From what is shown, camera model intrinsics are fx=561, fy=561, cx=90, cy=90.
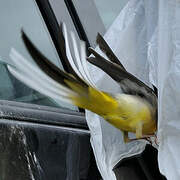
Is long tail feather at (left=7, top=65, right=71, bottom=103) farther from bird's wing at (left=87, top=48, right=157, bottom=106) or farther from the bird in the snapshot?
bird's wing at (left=87, top=48, right=157, bottom=106)

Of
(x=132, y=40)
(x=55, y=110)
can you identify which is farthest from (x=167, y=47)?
(x=55, y=110)

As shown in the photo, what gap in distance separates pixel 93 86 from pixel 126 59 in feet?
0.70

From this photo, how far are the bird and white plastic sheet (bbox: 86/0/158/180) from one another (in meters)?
0.06

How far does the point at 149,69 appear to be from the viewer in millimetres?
1244

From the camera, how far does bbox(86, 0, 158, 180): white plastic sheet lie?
4.06ft

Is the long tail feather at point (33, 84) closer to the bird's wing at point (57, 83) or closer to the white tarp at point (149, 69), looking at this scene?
the bird's wing at point (57, 83)

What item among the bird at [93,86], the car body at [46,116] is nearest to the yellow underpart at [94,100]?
the bird at [93,86]

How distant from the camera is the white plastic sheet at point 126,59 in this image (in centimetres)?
124

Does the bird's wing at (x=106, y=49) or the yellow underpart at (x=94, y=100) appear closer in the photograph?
the yellow underpart at (x=94, y=100)

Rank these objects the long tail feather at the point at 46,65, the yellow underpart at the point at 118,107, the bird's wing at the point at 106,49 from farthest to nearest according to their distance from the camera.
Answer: the bird's wing at the point at 106,49
the yellow underpart at the point at 118,107
the long tail feather at the point at 46,65

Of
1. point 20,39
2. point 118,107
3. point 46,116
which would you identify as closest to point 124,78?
point 118,107

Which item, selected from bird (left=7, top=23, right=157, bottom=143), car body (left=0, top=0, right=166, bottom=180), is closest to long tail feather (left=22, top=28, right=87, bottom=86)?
bird (left=7, top=23, right=157, bottom=143)

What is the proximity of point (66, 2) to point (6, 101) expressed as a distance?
19.5 inches

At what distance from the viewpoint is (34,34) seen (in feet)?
4.62
